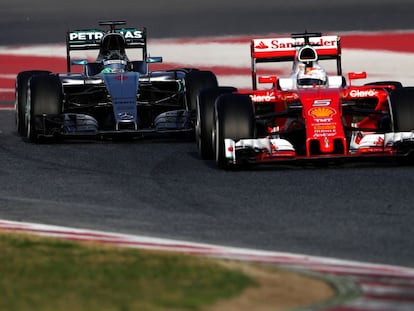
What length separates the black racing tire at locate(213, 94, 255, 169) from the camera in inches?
615

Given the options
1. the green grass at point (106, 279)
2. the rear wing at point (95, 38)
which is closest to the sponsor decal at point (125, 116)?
the rear wing at point (95, 38)

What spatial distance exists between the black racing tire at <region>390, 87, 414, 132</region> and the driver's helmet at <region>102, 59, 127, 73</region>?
625 centimetres

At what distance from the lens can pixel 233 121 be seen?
1565 centimetres

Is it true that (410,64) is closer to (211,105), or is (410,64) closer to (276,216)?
(211,105)

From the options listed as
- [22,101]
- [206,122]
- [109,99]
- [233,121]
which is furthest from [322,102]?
[22,101]

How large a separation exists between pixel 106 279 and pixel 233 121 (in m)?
6.49

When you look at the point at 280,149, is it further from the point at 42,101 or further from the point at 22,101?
the point at 22,101

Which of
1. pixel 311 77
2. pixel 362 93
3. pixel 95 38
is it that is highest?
pixel 95 38

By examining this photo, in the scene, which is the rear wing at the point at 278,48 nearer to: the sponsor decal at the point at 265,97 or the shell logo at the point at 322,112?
the sponsor decal at the point at 265,97

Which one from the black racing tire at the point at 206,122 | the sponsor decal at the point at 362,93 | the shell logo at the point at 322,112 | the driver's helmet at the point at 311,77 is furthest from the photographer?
the driver's helmet at the point at 311,77

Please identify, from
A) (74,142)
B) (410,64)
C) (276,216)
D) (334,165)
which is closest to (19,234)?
(276,216)

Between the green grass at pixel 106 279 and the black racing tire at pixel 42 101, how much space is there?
8246mm

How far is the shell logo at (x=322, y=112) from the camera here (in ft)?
51.8

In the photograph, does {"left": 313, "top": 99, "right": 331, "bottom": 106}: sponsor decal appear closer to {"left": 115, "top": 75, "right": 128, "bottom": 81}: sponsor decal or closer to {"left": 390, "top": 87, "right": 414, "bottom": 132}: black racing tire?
{"left": 390, "top": 87, "right": 414, "bottom": 132}: black racing tire
